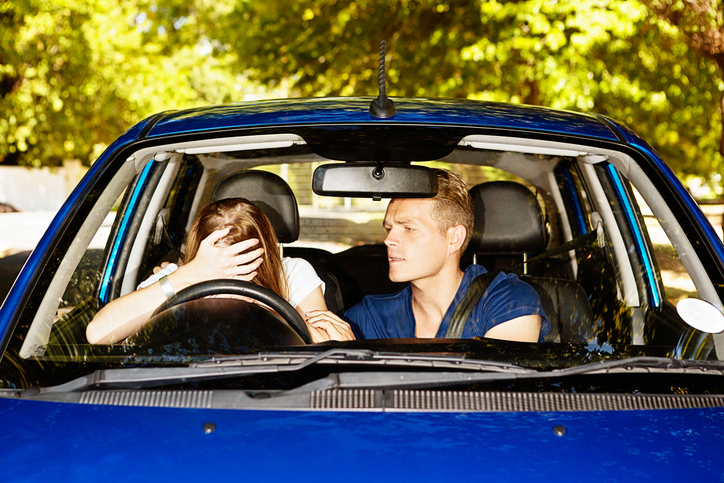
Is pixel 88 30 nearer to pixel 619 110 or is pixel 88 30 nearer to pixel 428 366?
pixel 619 110

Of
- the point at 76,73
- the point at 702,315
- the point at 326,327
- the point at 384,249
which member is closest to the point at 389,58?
the point at 76,73

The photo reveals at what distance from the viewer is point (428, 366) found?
1.66 m

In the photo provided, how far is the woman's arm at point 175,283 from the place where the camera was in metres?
2.21

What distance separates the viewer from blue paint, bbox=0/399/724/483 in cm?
136

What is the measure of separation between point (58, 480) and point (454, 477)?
717mm

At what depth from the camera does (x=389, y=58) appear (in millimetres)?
11398

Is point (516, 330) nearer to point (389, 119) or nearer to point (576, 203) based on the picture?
point (389, 119)

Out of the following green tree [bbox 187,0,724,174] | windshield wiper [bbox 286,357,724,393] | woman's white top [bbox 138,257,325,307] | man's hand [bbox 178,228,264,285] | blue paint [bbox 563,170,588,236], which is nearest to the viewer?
windshield wiper [bbox 286,357,724,393]

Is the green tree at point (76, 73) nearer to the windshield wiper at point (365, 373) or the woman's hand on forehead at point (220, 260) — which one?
the woman's hand on forehead at point (220, 260)

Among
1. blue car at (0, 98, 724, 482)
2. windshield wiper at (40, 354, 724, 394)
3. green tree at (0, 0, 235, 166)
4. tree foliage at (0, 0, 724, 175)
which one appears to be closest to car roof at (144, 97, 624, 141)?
blue car at (0, 98, 724, 482)

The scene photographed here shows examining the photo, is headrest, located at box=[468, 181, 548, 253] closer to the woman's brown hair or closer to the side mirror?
the woman's brown hair

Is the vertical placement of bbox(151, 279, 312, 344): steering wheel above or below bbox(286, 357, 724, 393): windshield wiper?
above

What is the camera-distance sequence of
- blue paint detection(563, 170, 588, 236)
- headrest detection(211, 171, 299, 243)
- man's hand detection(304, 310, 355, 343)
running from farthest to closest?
blue paint detection(563, 170, 588, 236)
headrest detection(211, 171, 299, 243)
man's hand detection(304, 310, 355, 343)

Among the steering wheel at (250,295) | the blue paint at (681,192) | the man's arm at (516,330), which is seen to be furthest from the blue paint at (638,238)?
the steering wheel at (250,295)
